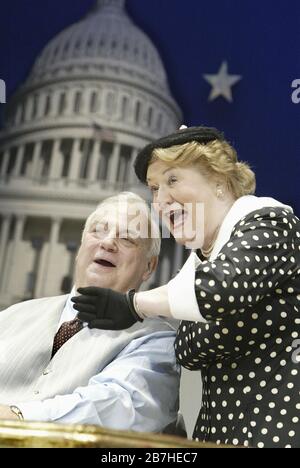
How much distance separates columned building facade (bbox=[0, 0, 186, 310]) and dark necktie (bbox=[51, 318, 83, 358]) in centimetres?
207

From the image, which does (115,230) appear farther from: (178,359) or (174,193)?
(178,359)

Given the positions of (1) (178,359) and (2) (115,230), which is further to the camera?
(2) (115,230)

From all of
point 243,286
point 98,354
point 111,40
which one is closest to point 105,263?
point 98,354

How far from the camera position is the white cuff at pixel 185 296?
109 centimetres

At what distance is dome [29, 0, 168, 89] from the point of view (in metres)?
4.02

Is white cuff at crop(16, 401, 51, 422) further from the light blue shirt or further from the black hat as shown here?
the black hat

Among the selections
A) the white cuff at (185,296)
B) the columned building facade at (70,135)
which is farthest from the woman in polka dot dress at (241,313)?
the columned building facade at (70,135)

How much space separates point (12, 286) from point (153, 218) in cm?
247

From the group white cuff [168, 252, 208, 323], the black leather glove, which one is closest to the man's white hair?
the black leather glove

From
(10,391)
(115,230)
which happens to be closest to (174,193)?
(115,230)

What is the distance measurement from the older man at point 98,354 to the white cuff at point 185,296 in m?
0.33

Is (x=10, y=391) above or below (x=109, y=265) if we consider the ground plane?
below

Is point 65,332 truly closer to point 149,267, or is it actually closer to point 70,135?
point 149,267
